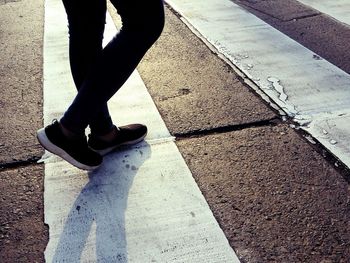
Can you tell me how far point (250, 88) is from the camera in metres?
2.83

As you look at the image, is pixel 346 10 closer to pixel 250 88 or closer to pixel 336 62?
pixel 336 62

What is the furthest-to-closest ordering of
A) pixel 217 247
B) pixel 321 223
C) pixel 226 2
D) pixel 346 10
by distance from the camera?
pixel 226 2, pixel 346 10, pixel 321 223, pixel 217 247

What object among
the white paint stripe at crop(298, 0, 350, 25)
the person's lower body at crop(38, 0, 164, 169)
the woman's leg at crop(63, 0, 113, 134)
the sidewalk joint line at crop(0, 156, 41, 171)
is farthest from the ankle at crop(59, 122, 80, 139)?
the white paint stripe at crop(298, 0, 350, 25)

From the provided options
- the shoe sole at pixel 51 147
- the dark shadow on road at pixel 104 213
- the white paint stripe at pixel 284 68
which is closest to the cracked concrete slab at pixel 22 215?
the dark shadow on road at pixel 104 213

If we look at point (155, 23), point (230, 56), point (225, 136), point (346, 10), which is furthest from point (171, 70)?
point (346, 10)

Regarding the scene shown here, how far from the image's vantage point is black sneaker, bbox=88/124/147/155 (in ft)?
6.90

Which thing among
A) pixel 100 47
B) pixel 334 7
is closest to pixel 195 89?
pixel 100 47

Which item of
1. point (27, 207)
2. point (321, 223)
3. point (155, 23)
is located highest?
point (155, 23)

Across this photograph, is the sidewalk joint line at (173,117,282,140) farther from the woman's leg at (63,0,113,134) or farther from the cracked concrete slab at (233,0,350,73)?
the cracked concrete slab at (233,0,350,73)

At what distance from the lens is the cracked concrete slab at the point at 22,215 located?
5.32ft

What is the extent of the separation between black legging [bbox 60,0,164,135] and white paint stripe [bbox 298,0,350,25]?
121 inches

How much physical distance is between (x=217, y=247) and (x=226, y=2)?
3814 mm

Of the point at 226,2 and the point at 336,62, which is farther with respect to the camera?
the point at 226,2

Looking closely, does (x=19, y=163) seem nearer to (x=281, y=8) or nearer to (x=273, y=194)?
(x=273, y=194)
